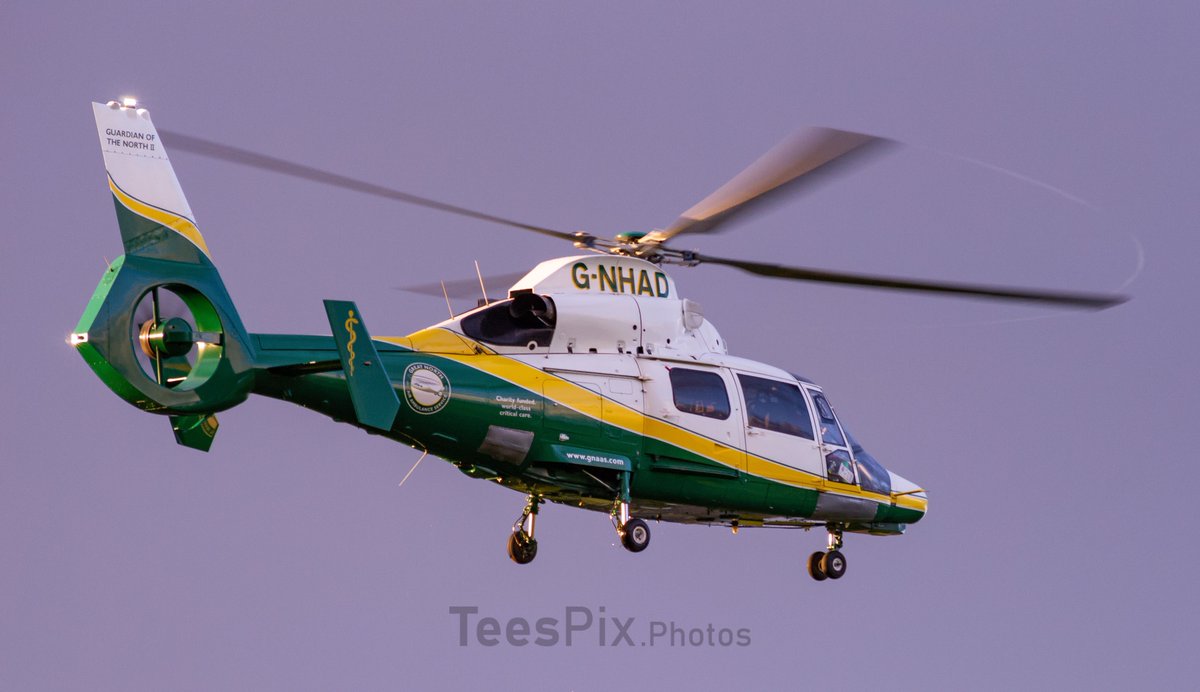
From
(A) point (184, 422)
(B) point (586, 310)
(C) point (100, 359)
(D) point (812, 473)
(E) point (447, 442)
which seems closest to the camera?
(C) point (100, 359)

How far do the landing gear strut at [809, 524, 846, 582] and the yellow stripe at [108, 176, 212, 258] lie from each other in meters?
9.97

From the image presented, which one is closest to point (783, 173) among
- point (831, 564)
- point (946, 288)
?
point (946, 288)

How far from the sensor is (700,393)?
21.5 metres

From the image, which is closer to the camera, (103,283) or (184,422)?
(103,283)

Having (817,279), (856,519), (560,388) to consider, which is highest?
(817,279)

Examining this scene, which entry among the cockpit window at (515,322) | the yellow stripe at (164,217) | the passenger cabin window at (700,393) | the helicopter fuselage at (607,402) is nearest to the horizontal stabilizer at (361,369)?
the helicopter fuselage at (607,402)

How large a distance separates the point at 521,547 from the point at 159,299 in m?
6.08

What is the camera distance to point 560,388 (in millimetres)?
20266

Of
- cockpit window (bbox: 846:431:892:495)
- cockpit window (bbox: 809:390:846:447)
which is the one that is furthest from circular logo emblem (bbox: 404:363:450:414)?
cockpit window (bbox: 846:431:892:495)

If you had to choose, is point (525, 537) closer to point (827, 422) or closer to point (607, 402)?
point (607, 402)

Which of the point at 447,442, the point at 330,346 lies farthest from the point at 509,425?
the point at 330,346

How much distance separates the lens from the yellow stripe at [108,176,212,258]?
17.1m

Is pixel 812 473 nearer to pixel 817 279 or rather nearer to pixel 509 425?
pixel 817 279

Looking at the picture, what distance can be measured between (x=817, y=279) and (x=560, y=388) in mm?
3436
